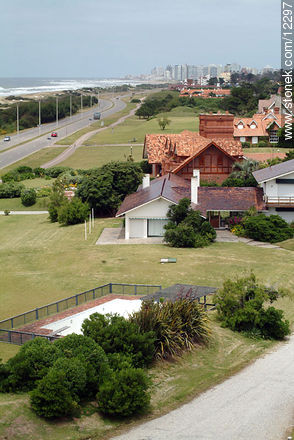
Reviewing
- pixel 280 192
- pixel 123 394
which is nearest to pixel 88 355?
pixel 123 394

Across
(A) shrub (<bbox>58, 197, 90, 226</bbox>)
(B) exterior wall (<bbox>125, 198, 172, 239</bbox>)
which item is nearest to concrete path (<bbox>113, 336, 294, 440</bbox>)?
(B) exterior wall (<bbox>125, 198, 172, 239</bbox>)

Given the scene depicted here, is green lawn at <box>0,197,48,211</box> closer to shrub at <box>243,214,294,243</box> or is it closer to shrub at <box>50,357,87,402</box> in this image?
shrub at <box>243,214,294,243</box>

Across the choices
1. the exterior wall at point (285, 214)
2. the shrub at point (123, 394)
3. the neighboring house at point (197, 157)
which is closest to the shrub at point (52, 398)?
the shrub at point (123, 394)

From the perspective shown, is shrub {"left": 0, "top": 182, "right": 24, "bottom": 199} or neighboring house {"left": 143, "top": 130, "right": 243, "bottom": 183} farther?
shrub {"left": 0, "top": 182, "right": 24, "bottom": 199}

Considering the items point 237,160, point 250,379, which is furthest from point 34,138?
point 250,379

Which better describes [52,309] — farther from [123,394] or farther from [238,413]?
[238,413]

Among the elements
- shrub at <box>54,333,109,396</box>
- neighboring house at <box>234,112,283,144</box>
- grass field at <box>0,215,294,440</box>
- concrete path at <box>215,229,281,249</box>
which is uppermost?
neighboring house at <box>234,112,283,144</box>
